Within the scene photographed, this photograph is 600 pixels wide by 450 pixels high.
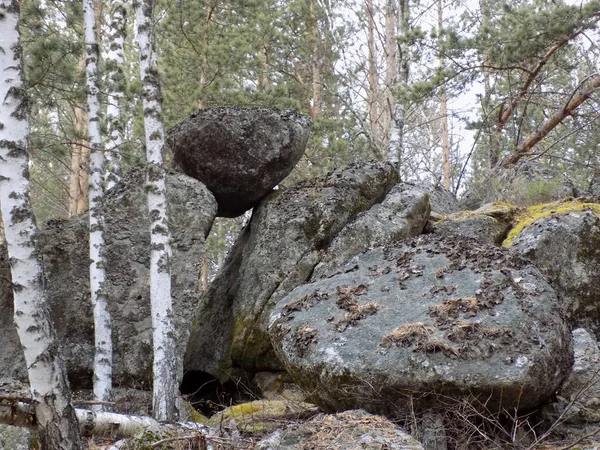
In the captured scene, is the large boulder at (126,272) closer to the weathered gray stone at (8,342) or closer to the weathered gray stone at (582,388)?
A: the weathered gray stone at (8,342)

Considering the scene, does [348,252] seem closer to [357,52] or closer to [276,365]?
[276,365]

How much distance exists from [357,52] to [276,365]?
454 inches

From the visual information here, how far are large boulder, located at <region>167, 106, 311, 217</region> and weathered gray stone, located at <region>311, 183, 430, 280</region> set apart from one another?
168cm

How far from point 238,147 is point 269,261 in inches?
77.2

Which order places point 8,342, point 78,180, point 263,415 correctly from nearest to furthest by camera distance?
point 263,415, point 8,342, point 78,180

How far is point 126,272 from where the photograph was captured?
8.24m

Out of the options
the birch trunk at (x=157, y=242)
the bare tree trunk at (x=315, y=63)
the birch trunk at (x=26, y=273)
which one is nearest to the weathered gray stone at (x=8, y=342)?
the birch trunk at (x=157, y=242)

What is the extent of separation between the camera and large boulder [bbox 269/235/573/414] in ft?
13.9

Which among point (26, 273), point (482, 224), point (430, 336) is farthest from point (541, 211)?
point (26, 273)

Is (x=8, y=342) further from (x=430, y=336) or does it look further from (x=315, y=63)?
(x=315, y=63)

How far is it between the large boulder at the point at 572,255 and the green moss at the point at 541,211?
0.43 ft

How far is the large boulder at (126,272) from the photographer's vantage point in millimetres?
7656

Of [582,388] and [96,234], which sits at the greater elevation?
[96,234]

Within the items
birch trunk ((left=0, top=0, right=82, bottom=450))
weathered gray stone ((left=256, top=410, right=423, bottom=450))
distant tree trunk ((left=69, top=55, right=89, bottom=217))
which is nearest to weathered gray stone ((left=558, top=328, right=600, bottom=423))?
weathered gray stone ((left=256, top=410, right=423, bottom=450))
